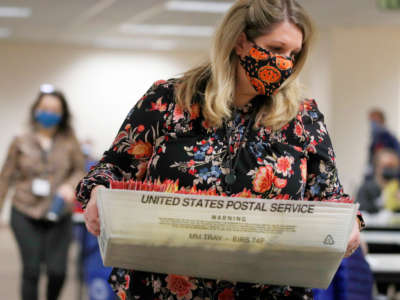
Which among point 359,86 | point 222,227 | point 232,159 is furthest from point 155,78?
point 222,227

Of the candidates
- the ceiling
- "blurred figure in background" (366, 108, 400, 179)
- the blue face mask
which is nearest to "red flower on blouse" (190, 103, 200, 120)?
the blue face mask

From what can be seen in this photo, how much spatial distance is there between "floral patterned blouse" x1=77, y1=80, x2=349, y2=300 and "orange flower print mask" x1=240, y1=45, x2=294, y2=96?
7 centimetres

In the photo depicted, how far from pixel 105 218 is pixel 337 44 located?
1146 cm

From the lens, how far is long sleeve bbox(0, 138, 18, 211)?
473 centimetres

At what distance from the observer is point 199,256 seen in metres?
1.56

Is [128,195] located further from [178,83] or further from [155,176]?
[178,83]

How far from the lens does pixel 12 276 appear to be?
7.81 m

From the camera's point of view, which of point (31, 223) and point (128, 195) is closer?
point (128, 195)

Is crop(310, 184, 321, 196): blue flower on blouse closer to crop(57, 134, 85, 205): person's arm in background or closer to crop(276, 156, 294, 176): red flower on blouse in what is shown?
crop(276, 156, 294, 176): red flower on blouse

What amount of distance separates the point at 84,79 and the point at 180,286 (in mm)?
13157

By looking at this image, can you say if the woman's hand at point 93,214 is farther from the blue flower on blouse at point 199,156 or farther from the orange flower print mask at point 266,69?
the orange flower print mask at point 266,69

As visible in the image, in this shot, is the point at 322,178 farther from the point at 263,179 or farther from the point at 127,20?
the point at 127,20

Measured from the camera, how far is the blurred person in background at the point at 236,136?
1.75 metres

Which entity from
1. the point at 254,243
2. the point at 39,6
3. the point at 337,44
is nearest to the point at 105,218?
the point at 254,243
